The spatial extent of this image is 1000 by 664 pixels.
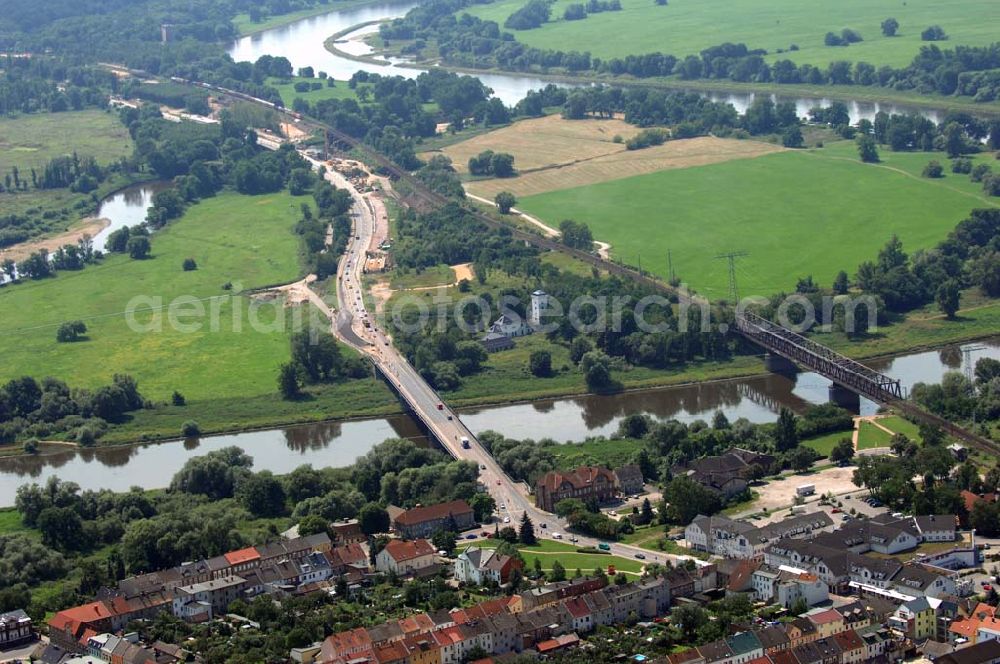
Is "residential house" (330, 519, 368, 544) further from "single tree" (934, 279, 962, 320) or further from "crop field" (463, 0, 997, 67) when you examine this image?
"crop field" (463, 0, 997, 67)

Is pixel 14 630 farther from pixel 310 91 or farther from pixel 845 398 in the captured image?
pixel 310 91

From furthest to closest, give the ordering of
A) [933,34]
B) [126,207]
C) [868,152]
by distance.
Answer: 1. [933,34]
2. [126,207]
3. [868,152]

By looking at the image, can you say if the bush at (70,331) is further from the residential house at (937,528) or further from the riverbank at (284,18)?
the riverbank at (284,18)

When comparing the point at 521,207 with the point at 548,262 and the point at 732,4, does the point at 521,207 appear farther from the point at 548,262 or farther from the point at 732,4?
the point at 732,4

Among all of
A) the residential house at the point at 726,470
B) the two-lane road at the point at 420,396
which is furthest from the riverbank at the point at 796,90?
the residential house at the point at 726,470

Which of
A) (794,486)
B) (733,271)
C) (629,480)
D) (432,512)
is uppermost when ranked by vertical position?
(432,512)

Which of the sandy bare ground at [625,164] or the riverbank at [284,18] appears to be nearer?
the sandy bare ground at [625,164]

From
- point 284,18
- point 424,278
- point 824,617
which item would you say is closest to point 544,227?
point 424,278
